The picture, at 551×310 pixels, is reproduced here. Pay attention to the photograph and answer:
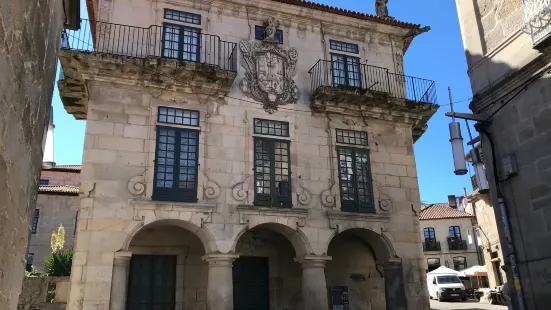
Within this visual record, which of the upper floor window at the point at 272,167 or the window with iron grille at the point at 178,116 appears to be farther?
the upper floor window at the point at 272,167

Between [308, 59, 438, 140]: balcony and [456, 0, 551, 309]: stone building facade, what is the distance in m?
5.46

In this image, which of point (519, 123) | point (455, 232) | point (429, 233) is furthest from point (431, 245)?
point (519, 123)

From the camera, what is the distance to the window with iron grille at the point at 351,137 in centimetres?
1464

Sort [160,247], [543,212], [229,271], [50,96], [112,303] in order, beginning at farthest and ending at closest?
[160,247] < [229,271] < [112,303] < [543,212] < [50,96]

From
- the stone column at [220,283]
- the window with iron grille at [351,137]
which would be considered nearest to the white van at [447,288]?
the window with iron grille at [351,137]

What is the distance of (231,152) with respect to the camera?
13078 millimetres

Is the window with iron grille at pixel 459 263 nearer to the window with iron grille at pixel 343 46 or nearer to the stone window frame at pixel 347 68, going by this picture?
the stone window frame at pixel 347 68

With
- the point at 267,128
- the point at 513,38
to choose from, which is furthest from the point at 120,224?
the point at 513,38

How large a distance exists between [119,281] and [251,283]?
4510mm

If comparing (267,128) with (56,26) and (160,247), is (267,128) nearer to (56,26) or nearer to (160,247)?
(160,247)

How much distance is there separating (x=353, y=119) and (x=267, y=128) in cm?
307

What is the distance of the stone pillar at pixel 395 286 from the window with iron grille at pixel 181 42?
8.72 metres

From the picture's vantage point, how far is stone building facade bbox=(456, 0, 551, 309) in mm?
7477

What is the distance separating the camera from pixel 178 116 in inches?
509
